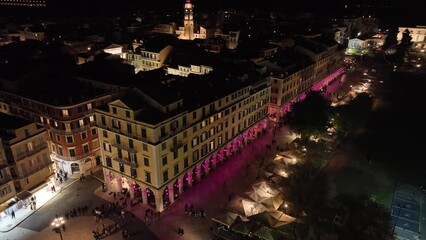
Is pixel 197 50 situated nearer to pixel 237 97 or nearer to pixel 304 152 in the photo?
pixel 237 97

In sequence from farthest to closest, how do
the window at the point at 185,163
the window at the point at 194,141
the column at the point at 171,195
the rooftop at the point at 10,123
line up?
1. the window at the point at 194,141
2. the window at the point at 185,163
3. the column at the point at 171,195
4. the rooftop at the point at 10,123

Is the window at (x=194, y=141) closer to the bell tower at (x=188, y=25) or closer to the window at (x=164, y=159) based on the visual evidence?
the window at (x=164, y=159)

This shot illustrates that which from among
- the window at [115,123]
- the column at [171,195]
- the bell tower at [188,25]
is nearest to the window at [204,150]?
the column at [171,195]

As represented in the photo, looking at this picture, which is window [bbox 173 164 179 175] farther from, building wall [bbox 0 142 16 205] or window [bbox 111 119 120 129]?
building wall [bbox 0 142 16 205]

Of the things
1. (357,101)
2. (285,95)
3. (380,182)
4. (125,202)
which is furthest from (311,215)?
(357,101)

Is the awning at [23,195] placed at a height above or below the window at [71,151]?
below

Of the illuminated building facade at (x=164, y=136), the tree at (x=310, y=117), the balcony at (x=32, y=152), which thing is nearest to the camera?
the illuminated building facade at (x=164, y=136)

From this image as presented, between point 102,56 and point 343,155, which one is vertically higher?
point 102,56

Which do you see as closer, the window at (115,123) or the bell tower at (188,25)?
the window at (115,123)
